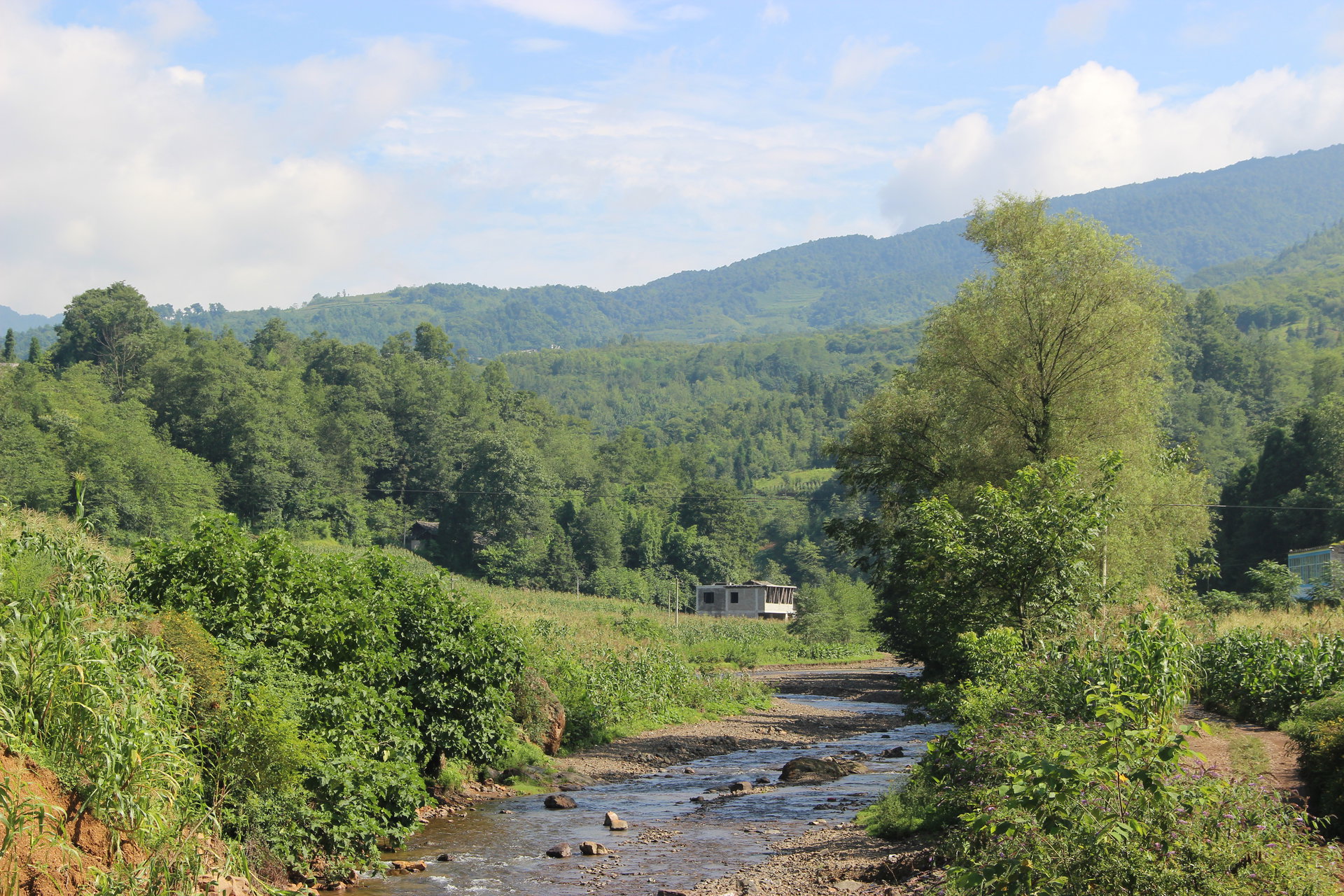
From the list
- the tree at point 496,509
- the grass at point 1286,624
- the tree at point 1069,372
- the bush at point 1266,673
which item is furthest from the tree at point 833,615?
the bush at point 1266,673

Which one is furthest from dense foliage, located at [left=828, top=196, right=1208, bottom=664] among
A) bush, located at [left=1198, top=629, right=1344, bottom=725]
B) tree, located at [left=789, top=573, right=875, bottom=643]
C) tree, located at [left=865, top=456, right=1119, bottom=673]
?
tree, located at [left=789, top=573, right=875, bottom=643]

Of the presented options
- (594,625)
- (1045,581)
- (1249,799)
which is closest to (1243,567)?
(594,625)

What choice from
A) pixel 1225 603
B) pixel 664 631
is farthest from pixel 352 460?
pixel 1225 603

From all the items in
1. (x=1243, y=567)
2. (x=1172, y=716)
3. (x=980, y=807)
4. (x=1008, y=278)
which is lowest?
(x=1243, y=567)

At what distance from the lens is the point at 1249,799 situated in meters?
8.19

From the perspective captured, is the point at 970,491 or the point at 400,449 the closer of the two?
the point at 970,491

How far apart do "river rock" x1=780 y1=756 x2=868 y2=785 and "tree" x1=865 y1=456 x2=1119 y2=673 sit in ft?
10.8

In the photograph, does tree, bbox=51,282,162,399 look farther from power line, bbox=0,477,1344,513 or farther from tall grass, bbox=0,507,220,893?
tall grass, bbox=0,507,220,893

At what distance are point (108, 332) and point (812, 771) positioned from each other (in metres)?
94.2

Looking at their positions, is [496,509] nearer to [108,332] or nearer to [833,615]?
[833,615]

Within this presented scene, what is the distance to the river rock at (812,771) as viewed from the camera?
826 inches

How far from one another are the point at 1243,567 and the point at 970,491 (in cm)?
5138

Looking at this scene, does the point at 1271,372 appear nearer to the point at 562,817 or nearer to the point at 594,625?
the point at 594,625

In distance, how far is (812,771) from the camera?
21281mm
